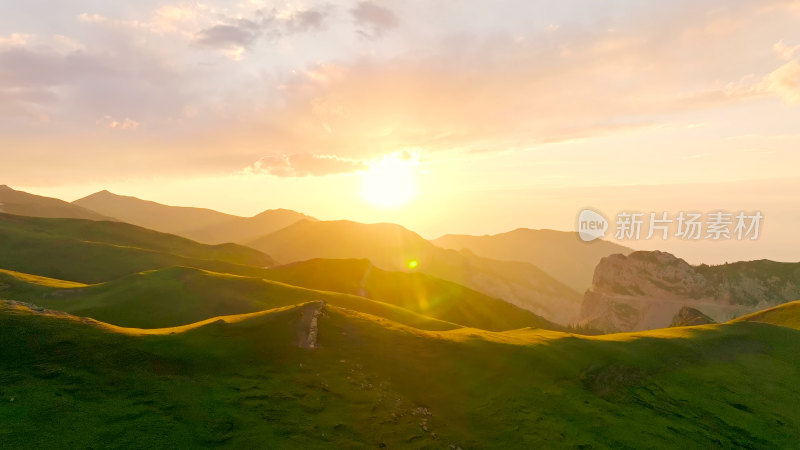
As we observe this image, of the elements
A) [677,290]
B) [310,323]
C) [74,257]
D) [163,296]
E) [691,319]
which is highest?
[677,290]

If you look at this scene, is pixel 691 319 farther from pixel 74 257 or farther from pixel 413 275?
pixel 74 257

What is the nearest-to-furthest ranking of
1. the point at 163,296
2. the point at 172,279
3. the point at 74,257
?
the point at 163,296 → the point at 172,279 → the point at 74,257

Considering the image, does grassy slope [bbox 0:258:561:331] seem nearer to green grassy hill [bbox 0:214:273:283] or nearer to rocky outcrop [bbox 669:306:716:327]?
green grassy hill [bbox 0:214:273:283]

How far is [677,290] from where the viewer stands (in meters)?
159

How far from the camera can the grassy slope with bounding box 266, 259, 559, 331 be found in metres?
109

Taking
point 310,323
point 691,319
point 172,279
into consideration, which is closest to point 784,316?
point 691,319

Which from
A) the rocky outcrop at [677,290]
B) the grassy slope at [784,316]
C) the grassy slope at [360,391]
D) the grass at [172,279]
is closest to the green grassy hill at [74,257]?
the grass at [172,279]

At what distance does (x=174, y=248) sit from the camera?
14288 centimetres

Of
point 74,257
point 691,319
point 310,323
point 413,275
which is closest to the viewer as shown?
point 310,323

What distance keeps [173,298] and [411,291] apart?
258 feet

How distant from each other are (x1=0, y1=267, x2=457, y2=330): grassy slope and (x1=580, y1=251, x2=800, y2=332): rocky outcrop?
418 feet

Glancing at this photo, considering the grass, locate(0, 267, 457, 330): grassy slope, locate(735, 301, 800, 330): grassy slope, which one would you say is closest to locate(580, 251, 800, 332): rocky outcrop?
the grass

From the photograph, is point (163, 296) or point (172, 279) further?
point (172, 279)

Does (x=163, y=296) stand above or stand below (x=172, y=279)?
below
